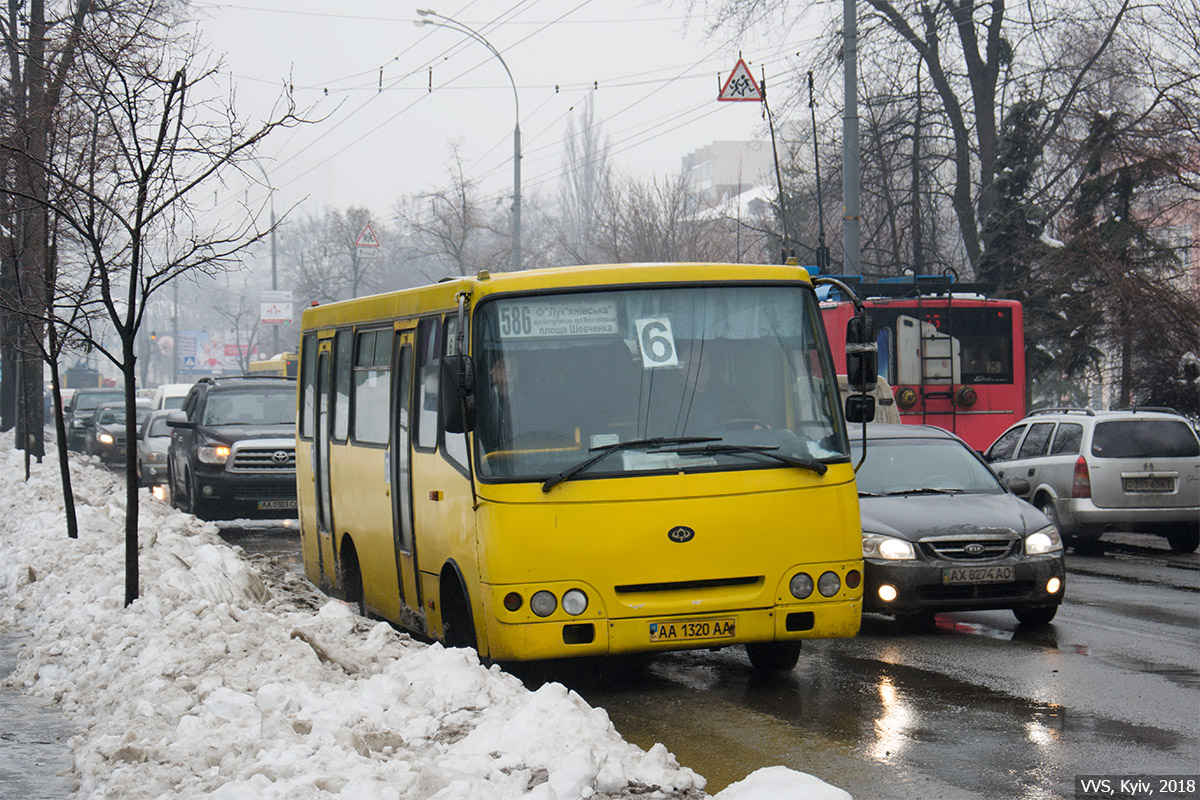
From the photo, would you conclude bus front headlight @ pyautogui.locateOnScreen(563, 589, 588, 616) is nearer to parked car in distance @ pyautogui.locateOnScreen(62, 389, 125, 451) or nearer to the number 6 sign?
the number 6 sign

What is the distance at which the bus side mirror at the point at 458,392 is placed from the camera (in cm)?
781

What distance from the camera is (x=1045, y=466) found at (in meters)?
18.0

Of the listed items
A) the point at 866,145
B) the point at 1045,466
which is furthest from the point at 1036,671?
the point at 866,145

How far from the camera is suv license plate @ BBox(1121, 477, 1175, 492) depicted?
17062 mm

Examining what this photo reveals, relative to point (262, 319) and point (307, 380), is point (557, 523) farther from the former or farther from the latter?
point (262, 319)

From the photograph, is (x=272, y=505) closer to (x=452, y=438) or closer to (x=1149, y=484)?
(x=1149, y=484)

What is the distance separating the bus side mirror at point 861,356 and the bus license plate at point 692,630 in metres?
1.55

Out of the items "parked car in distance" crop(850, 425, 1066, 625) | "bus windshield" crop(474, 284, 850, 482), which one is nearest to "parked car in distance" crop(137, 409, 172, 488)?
"parked car in distance" crop(850, 425, 1066, 625)

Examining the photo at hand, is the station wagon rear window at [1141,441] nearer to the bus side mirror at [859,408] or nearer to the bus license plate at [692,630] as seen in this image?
the bus side mirror at [859,408]

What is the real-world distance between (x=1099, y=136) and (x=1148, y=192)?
1603 mm

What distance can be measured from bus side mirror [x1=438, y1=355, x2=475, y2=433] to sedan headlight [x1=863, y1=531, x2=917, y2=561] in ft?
12.6

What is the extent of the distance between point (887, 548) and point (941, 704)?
8.74 ft

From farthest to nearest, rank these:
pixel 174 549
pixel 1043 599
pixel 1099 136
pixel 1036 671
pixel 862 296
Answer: pixel 1099 136 → pixel 862 296 → pixel 174 549 → pixel 1043 599 → pixel 1036 671

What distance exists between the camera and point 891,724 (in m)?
7.40
